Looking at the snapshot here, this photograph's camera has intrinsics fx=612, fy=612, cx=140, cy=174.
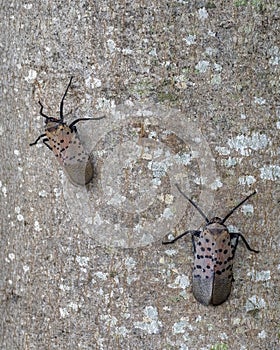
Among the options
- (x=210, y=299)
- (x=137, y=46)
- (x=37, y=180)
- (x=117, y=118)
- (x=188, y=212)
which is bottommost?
(x=210, y=299)

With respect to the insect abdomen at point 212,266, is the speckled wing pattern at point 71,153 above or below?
above

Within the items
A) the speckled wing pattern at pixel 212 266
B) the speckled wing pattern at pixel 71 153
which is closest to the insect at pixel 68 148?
the speckled wing pattern at pixel 71 153

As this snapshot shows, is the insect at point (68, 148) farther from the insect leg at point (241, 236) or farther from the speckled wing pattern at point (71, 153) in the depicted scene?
the insect leg at point (241, 236)

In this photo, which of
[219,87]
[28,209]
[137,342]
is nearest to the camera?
[219,87]

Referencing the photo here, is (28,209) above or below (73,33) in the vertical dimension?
below

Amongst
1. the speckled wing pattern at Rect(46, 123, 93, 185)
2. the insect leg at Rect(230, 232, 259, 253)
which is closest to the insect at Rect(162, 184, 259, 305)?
the insect leg at Rect(230, 232, 259, 253)

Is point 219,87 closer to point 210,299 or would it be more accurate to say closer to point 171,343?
point 210,299

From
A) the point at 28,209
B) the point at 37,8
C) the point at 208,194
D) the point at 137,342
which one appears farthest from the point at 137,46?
the point at 137,342

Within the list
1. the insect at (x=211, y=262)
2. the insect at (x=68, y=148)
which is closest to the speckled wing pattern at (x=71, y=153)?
the insect at (x=68, y=148)
